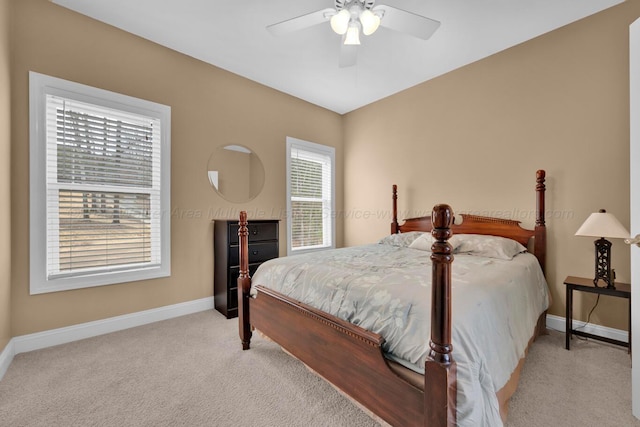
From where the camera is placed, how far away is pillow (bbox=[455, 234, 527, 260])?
2.46m

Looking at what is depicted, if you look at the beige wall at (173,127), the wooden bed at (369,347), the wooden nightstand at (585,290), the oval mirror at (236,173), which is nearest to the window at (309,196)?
the beige wall at (173,127)

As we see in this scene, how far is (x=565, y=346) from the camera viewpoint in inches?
89.0

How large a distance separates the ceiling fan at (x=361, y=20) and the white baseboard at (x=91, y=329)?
2848 mm

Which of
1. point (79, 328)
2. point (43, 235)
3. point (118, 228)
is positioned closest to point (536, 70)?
point (118, 228)

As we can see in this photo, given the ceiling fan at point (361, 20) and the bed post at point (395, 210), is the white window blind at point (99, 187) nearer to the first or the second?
the ceiling fan at point (361, 20)

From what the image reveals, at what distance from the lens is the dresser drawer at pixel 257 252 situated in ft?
10.0

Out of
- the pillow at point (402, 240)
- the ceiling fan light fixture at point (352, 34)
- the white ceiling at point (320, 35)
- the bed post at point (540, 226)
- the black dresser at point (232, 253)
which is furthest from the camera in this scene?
the pillow at point (402, 240)

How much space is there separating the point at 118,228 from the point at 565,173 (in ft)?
14.0

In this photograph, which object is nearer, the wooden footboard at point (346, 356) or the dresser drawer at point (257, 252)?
the wooden footboard at point (346, 356)

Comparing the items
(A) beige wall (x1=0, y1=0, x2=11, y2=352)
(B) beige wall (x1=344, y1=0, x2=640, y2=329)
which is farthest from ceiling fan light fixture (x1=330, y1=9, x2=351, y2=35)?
(A) beige wall (x1=0, y1=0, x2=11, y2=352)

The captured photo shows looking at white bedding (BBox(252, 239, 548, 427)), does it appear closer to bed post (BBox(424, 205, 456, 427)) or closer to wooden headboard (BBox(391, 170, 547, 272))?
bed post (BBox(424, 205, 456, 427))

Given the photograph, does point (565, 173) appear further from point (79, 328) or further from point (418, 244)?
point (79, 328)

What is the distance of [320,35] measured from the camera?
2732 mm

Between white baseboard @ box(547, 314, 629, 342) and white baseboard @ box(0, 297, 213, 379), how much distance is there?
3.58 m
